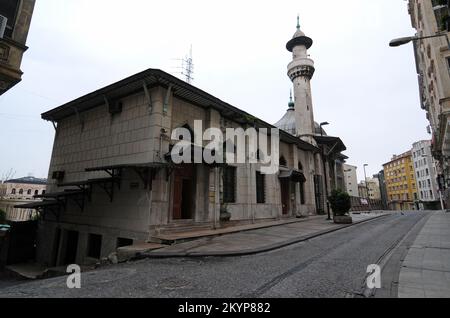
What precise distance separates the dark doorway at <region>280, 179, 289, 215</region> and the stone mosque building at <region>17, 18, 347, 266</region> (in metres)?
2.12

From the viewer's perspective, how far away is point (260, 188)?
1727 centimetres

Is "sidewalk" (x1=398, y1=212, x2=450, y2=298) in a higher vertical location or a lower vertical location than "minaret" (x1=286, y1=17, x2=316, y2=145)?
lower

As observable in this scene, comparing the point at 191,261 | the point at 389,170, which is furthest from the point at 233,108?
the point at 389,170

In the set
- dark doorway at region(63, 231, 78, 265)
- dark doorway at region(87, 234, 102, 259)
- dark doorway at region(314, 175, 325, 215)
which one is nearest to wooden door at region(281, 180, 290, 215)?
dark doorway at region(314, 175, 325, 215)

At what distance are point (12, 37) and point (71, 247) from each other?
10711 millimetres

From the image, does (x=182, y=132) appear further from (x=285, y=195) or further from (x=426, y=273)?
(x=285, y=195)

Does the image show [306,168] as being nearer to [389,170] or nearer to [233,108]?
[233,108]

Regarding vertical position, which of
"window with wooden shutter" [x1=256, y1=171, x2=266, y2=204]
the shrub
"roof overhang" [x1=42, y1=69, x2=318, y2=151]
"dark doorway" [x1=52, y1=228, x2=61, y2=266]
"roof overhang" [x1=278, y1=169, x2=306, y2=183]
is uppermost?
"roof overhang" [x1=42, y1=69, x2=318, y2=151]

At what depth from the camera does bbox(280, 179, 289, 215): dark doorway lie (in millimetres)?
20219

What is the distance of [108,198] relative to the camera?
37.6ft

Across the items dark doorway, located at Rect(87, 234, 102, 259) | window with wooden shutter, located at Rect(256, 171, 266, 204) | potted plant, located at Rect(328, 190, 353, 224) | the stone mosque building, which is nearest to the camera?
the stone mosque building

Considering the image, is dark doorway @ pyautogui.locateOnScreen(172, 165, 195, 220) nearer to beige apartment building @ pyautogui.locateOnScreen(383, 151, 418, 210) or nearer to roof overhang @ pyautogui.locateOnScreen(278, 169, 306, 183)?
roof overhang @ pyautogui.locateOnScreen(278, 169, 306, 183)

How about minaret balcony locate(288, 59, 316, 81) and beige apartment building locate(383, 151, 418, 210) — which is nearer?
minaret balcony locate(288, 59, 316, 81)
